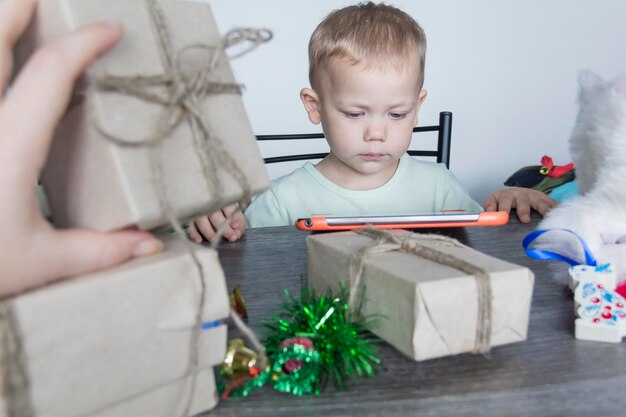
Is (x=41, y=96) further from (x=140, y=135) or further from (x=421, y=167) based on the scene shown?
(x=421, y=167)

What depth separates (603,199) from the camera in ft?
2.33

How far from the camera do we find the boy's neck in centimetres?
121

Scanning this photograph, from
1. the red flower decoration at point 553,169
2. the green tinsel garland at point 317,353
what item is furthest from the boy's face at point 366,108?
the red flower decoration at point 553,169

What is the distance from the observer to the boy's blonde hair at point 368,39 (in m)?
1.03

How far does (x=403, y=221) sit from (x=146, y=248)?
0.42m

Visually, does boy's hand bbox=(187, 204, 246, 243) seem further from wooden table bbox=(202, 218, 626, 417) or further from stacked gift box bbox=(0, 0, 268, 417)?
stacked gift box bbox=(0, 0, 268, 417)

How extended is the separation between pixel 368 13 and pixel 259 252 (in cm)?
51

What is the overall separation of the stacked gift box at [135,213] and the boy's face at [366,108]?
0.56 meters

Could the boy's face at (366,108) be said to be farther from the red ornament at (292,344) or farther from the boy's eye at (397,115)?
the red ornament at (292,344)

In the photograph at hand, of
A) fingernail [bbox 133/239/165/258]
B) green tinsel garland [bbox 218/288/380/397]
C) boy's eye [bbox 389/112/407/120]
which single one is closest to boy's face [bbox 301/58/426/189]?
boy's eye [bbox 389/112/407/120]

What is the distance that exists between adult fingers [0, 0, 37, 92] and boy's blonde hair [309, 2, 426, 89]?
0.66 metres

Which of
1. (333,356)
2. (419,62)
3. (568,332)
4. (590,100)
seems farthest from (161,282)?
(419,62)

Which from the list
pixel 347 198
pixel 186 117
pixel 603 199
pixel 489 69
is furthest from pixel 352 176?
pixel 489 69

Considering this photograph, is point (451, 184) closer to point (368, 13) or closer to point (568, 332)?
point (368, 13)
